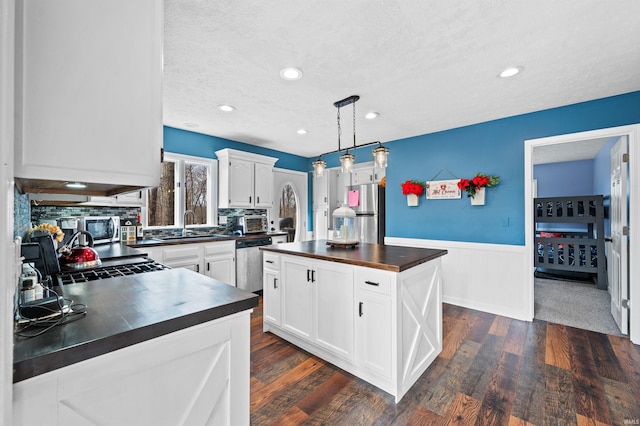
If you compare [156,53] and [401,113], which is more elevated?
[401,113]

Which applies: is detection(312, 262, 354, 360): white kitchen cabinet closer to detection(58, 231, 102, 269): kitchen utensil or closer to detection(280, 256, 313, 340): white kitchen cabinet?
detection(280, 256, 313, 340): white kitchen cabinet

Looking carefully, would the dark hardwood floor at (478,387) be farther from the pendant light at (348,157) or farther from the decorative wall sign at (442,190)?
the decorative wall sign at (442,190)

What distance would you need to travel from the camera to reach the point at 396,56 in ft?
6.94

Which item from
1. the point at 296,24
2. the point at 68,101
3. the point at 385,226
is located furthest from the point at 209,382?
the point at 385,226

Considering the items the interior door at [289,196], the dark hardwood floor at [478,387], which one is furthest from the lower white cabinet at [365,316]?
the interior door at [289,196]

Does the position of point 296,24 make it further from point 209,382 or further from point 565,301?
point 565,301

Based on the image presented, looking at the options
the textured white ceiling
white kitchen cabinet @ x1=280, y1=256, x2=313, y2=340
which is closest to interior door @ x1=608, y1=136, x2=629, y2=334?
the textured white ceiling

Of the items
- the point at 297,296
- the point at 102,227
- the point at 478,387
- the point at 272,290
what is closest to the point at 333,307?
the point at 297,296

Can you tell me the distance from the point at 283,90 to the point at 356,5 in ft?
4.06

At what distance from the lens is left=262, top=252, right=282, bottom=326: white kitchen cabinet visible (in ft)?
8.88

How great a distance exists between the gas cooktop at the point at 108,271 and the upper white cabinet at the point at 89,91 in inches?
36.0

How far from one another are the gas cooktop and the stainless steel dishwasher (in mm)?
1957

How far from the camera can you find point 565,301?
385 cm

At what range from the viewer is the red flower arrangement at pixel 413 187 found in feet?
13.5
